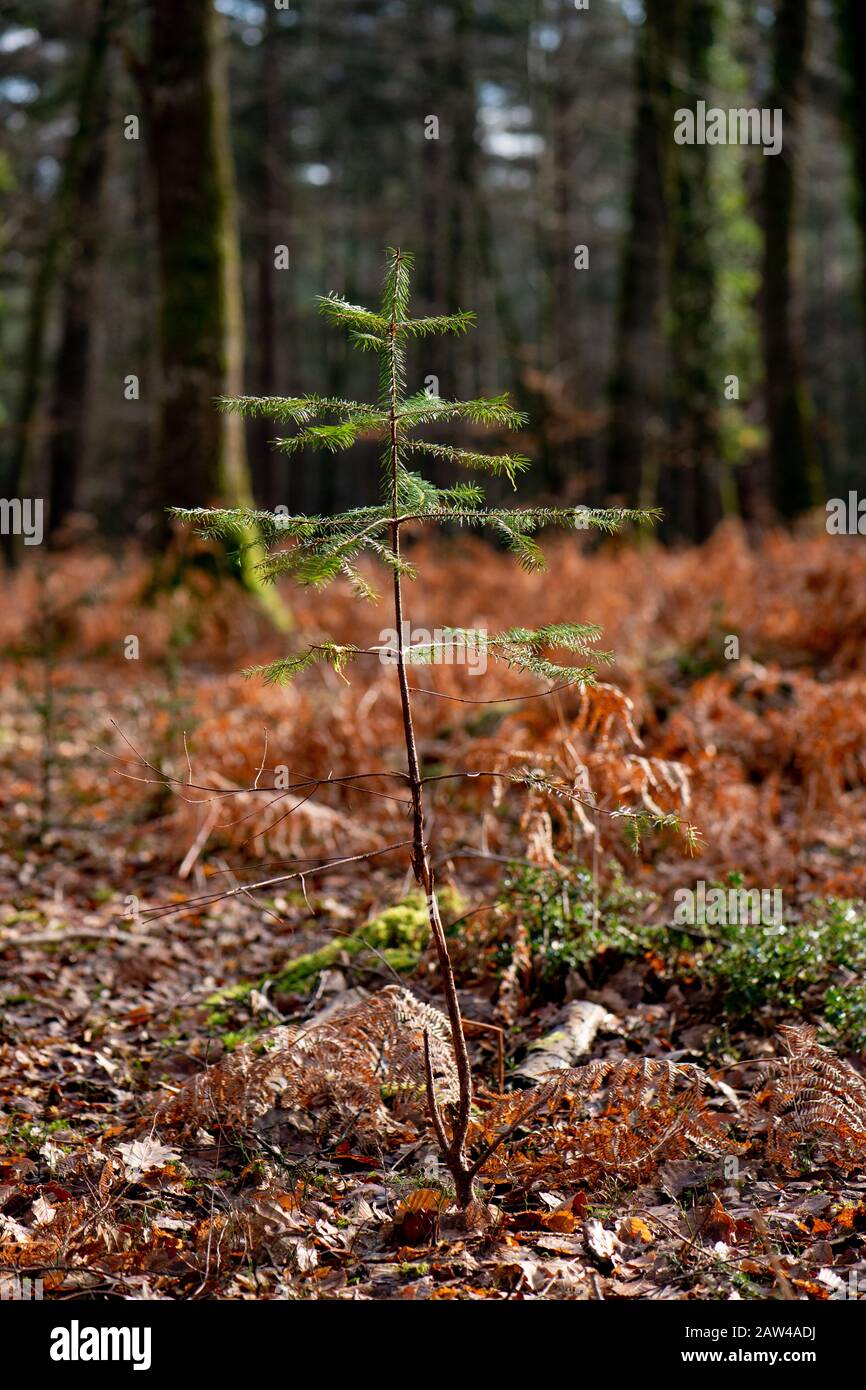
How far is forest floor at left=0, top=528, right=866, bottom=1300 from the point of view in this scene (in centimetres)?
287

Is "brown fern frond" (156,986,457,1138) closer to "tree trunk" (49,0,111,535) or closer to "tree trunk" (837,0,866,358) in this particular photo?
"tree trunk" (837,0,866,358)

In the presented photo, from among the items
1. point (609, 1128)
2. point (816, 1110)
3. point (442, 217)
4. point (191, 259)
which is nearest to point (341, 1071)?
point (609, 1128)

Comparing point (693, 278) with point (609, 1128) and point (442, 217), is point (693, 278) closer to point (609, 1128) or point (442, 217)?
point (442, 217)

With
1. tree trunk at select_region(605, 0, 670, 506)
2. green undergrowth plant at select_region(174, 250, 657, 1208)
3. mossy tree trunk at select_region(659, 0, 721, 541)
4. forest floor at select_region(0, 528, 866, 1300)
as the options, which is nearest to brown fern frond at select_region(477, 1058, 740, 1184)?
forest floor at select_region(0, 528, 866, 1300)

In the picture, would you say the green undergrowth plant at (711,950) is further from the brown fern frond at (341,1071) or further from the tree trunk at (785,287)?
the tree trunk at (785,287)

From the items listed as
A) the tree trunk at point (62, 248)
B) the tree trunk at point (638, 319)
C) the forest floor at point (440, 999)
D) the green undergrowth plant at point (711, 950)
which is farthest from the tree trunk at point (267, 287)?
the green undergrowth plant at point (711, 950)

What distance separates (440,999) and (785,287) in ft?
43.2

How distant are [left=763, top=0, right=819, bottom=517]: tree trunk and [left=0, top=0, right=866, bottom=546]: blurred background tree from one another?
0.04m

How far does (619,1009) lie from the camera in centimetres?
412

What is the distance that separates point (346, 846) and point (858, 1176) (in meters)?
3.08

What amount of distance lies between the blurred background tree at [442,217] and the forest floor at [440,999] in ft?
13.8

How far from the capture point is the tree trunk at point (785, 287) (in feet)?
47.9
